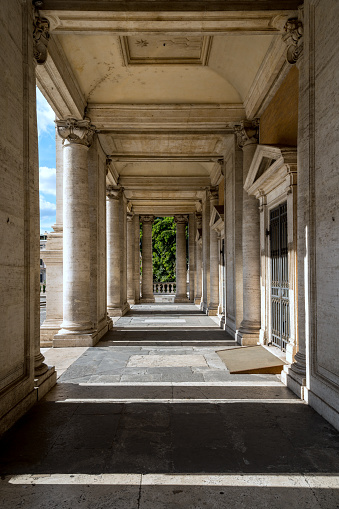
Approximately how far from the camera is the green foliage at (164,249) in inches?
1531

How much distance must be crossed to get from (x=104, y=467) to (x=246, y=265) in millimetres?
6533

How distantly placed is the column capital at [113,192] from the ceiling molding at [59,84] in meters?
6.21

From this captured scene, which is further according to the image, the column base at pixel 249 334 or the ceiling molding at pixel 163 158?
the ceiling molding at pixel 163 158

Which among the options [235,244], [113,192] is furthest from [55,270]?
[113,192]

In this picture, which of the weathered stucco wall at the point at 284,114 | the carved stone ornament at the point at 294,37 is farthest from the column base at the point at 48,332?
the carved stone ornament at the point at 294,37

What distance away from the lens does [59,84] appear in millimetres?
7762

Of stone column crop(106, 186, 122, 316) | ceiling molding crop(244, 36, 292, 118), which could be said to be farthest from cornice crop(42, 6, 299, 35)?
stone column crop(106, 186, 122, 316)

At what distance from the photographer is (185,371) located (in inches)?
261

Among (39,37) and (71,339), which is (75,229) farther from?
(39,37)

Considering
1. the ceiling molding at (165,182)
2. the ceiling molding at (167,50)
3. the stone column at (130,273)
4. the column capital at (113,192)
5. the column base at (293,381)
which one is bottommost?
the column base at (293,381)

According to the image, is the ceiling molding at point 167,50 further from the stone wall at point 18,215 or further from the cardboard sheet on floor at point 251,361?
the cardboard sheet on floor at point 251,361

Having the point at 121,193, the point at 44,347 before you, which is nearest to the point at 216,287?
the point at 121,193

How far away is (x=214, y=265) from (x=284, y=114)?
29.7 ft

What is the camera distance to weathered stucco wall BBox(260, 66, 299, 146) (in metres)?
6.84
